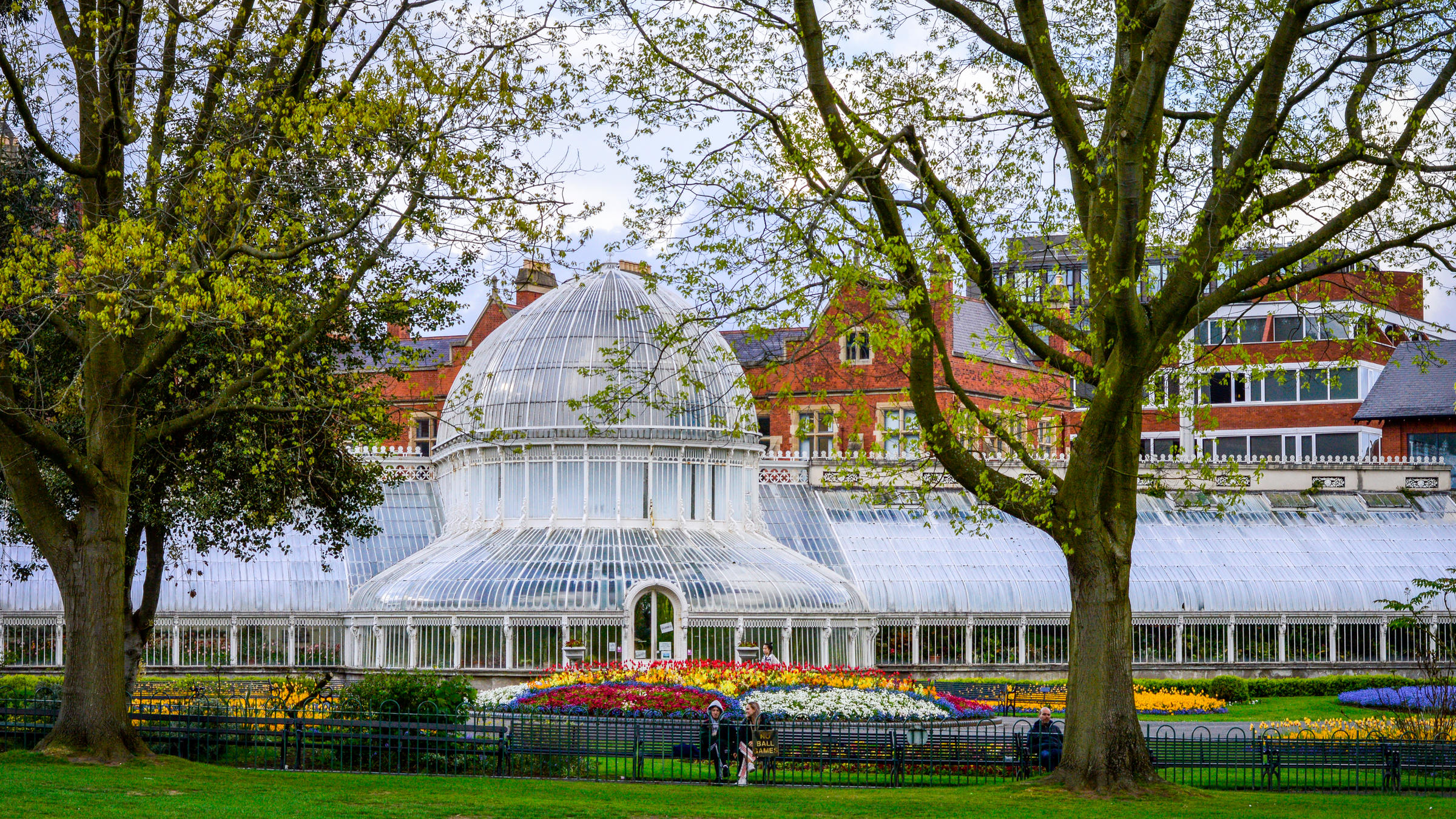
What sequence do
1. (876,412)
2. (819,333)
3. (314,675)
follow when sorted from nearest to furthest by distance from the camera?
(819,333) < (314,675) < (876,412)

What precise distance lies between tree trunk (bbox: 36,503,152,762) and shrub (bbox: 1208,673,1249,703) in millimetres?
25702

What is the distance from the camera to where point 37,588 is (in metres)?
34.9

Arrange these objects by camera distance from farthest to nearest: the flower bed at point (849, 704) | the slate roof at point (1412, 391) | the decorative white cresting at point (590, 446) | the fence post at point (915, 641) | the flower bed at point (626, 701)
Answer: the slate roof at point (1412, 391)
the fence post at point (915, 641)
the decorative white cresting at point (590, 446)
the flower bed at point (849, 704)
the flower bed at point (626, 701)

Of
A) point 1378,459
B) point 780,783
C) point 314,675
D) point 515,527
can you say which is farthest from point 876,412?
point 780,783

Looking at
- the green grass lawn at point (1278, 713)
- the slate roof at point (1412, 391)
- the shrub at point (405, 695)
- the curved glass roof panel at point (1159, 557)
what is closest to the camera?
the shrub at point (405, 695)

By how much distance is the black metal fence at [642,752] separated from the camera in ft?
68.6

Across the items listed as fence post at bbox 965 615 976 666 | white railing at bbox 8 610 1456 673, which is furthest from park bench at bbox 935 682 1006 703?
fence post at bbox 965 615 976 666

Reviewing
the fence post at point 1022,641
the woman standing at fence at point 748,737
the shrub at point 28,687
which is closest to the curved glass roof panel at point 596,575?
the fence post at point 1022,641

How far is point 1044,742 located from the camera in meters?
21.7

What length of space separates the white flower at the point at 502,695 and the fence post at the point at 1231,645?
19.4 meters

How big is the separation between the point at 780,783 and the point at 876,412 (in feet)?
112

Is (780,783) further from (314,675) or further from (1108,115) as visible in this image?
(314,675)

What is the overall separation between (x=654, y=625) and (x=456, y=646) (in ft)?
14.1

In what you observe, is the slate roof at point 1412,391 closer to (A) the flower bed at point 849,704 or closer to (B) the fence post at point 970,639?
(B) the fence post at point 970,639
